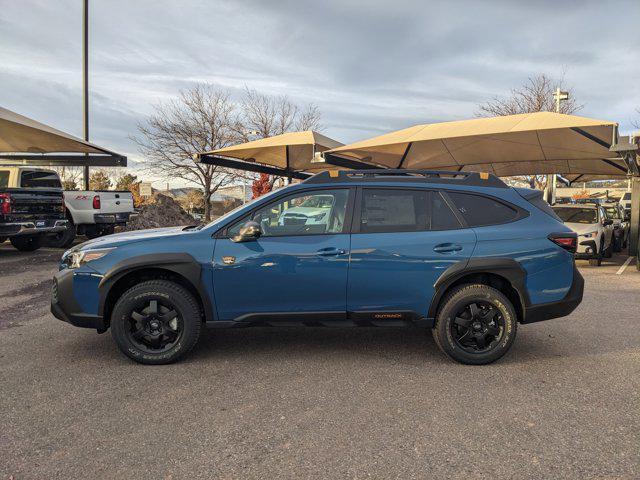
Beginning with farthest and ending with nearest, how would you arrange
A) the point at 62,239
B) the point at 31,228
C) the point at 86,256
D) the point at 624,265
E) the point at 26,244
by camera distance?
1. the point at 62,239
2. the point at 26,244
3. the point at 624,265
4. the point at 31,228
5. the point at 86,256

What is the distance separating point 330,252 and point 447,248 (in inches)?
40.2

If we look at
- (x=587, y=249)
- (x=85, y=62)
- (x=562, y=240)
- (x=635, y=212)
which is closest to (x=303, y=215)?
(x=562, y=240)

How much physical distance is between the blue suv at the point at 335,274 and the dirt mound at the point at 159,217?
12.4 meters

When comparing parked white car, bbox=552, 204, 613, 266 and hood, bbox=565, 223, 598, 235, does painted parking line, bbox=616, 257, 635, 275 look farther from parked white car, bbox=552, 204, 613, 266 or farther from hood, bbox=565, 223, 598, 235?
hood, bbox=565, 223, 598, 235

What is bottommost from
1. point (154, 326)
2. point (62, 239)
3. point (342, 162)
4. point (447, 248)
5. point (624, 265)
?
point (624, 265)

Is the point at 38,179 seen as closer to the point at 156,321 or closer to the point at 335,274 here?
the point at 156,321

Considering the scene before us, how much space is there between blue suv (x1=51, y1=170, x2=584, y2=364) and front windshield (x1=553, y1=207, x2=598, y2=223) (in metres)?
9.25

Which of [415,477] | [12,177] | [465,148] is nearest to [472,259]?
[415,477]

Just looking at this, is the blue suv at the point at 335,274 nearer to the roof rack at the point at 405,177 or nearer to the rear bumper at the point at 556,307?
the rear bumper at the point at 556,307

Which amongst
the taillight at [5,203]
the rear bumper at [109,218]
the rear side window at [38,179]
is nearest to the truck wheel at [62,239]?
the rear bumper at [109,218]

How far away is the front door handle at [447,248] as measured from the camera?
13.6 ft

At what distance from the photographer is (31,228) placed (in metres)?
10.9

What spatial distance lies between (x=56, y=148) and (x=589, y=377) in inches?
619

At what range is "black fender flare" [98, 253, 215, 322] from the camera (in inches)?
161
